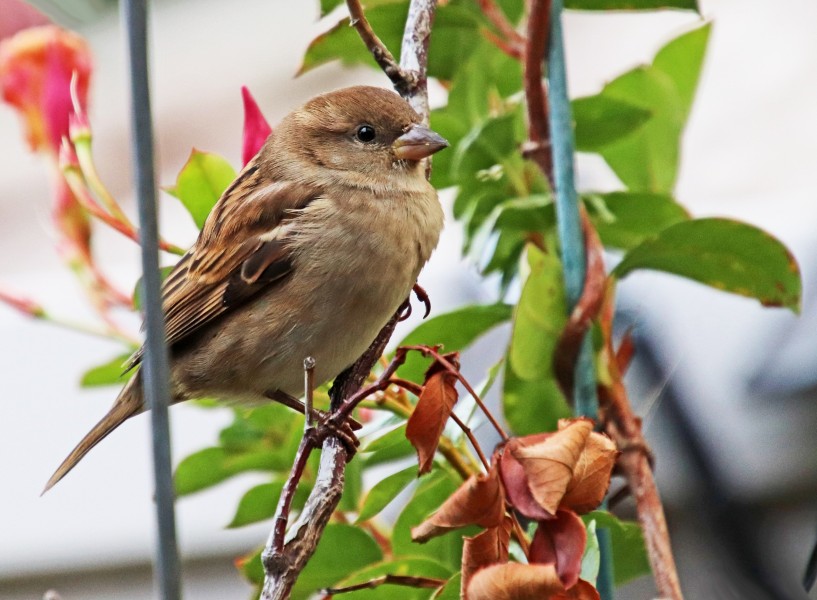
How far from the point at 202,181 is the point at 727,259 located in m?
0.62

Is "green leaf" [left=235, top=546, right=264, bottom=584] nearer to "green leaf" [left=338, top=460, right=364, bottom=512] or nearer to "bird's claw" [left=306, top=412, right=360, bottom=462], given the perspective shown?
"green leaf" [left=338, top=460, right=364, bottom=512]

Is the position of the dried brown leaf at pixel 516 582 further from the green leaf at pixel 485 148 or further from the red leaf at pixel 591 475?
the green leaf at pixel 485 148

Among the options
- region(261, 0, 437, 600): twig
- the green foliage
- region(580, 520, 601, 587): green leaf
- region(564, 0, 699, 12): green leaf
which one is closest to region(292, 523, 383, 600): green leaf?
the green foliage

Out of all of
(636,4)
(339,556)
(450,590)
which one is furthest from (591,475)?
(636,4)

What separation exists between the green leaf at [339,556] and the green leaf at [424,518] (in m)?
0.03

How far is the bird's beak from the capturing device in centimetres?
135

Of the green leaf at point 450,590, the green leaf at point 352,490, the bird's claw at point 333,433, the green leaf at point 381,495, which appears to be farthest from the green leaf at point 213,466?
the green leaf at point 450,590

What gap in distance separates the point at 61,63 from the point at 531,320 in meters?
0.67

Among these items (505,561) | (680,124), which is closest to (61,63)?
(680,124)

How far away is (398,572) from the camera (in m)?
1.15

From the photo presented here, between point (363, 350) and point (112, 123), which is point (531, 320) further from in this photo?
point (112, 123)

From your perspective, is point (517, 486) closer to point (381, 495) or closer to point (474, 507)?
point (474, 507)

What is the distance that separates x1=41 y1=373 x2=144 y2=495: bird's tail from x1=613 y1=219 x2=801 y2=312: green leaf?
638mm

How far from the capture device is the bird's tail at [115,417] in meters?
1.44
